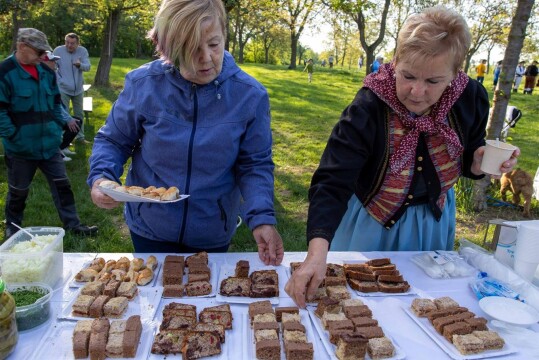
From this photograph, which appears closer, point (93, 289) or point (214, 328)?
point (214, 328)

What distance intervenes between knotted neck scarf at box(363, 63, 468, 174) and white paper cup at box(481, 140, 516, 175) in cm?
13

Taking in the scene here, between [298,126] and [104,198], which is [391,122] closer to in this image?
[104,198]

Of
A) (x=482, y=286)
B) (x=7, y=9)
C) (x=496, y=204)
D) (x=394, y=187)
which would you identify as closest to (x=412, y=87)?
(x=394, y=187)

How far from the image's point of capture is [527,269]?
199 centimetres

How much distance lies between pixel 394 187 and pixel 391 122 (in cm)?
29

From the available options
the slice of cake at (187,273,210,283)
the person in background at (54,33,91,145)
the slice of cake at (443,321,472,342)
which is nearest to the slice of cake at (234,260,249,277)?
the slice of cake at (187,273,210,283)

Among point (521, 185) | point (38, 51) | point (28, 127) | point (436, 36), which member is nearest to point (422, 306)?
point (436, 36)

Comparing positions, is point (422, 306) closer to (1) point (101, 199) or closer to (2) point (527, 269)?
(2) point (527, 269)

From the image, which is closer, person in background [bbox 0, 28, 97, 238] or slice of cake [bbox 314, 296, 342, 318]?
slice of cake [bbox 314, 296, 342, 318]

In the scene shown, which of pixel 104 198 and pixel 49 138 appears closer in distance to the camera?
pixel 104 198

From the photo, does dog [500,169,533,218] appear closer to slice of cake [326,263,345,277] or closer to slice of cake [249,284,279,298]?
slice of cake [326,263,345,277]

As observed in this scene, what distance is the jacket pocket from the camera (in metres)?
4.04

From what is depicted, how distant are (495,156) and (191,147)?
4.12 ft

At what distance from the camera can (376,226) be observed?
2.19m
